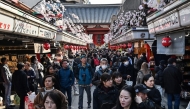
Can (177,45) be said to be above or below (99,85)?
above

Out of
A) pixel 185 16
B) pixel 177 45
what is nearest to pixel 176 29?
pixel 177 45

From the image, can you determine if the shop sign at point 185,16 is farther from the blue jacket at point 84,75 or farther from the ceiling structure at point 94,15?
the ceiling structure at point 94,15

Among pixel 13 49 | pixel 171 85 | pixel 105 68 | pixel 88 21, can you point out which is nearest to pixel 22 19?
pixel 105 68

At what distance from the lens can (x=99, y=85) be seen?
17.7 ft

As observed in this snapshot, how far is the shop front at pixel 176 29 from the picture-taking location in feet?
23.2

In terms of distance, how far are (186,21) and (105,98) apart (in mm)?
3024

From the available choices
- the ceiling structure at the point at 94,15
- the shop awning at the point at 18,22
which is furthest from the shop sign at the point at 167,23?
Answer: the ceiling structure at the point at 94,15

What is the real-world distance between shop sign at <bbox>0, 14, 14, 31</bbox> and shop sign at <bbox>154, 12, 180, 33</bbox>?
13.8 feet

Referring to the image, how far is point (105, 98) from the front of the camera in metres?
5.20

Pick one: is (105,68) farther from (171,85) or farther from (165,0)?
(165,0)

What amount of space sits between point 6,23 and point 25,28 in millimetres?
1798

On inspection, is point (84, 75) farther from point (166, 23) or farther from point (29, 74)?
point (166, 23)

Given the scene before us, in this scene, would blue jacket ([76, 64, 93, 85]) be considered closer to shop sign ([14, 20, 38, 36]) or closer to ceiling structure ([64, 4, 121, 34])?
shop sign ([14, 20, 38, 36])

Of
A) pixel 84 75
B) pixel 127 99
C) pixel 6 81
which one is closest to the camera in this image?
pixel 127 99
